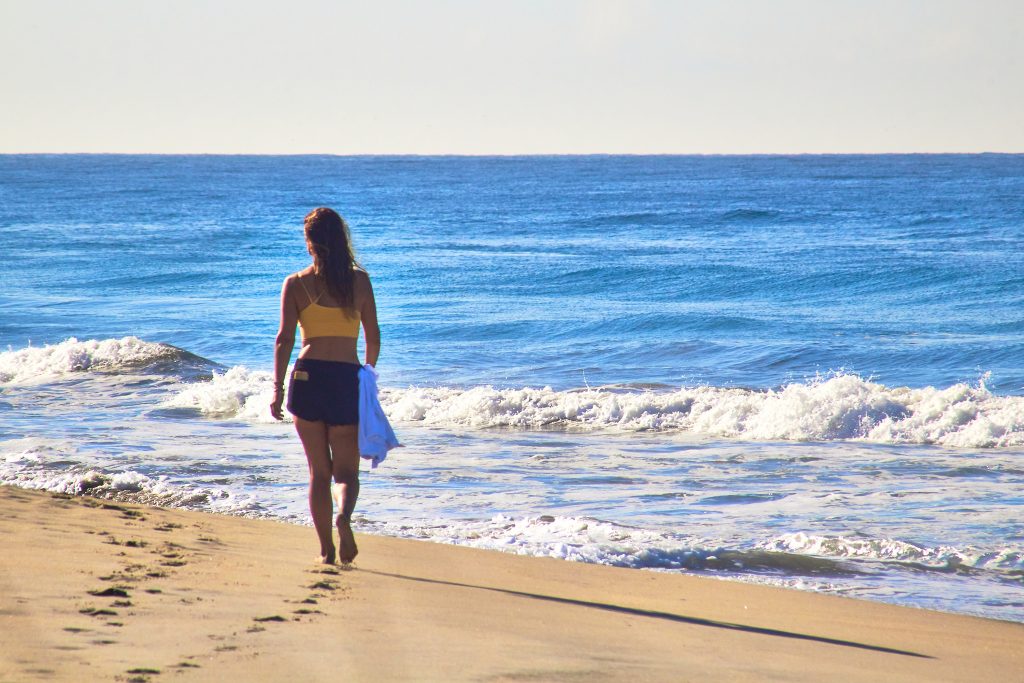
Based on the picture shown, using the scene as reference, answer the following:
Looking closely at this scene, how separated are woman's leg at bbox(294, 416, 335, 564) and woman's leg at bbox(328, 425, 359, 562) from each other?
0.04 meters

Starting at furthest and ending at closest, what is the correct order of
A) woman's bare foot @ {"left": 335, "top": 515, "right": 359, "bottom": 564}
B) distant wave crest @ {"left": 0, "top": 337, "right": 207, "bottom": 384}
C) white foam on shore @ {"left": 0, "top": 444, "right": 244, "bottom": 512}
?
1. distant wave crest @ {"left": 0, "top": 337, "right": 207, "bottom": 384}
2. white foam on shore @ {"left": 0, "top": 444, "right": 244, "bottom": 512}
3. woman's bare foot @ {"left": 335, "top": 515, "right": 359, "bottom": 564}

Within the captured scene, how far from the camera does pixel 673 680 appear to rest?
11.6 ft

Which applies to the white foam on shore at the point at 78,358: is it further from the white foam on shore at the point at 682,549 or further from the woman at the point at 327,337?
the woman at the point at 327,337

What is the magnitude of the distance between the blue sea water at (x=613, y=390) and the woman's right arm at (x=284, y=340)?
1737mm

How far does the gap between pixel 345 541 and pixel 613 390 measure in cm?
846

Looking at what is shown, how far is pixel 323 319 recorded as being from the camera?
4.79 m

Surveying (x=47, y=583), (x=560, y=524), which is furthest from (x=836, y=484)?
(x=47, y=583)

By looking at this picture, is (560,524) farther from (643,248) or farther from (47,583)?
(643,248)

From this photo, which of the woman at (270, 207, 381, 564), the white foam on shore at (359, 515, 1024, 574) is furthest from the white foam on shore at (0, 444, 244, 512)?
the woman at (270, 207, 381, 564)

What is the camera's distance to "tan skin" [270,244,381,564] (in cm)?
480

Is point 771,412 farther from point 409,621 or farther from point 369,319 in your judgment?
point 409,621

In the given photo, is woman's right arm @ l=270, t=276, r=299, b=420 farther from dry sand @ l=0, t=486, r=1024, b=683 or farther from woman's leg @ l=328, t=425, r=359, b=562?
dry sand @ l=0, t=486, r=1024, b=683

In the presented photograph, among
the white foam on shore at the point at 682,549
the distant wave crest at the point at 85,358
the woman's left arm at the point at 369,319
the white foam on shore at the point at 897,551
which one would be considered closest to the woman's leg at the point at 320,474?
the woman's left arm at the point at 369,319

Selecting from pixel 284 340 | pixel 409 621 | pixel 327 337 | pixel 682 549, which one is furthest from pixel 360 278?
pixel 682 549
